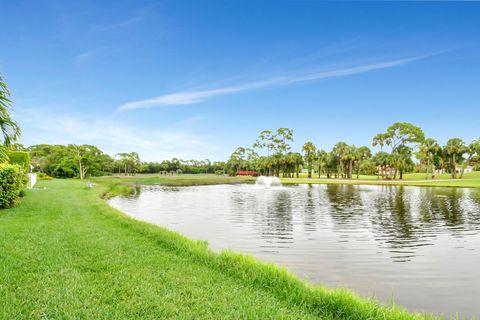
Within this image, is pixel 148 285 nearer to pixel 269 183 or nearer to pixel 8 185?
pixel 8 185

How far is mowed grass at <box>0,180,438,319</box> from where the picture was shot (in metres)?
4.70

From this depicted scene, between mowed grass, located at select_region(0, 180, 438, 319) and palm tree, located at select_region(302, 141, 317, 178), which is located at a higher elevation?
palm tree, located at select_region(302, 141, 317, 178)

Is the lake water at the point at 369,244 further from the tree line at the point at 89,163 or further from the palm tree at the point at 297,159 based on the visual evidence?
the palm tree at the point at 297,159

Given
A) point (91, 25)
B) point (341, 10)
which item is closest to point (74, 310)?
point (91, 25)

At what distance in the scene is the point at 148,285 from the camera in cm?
568

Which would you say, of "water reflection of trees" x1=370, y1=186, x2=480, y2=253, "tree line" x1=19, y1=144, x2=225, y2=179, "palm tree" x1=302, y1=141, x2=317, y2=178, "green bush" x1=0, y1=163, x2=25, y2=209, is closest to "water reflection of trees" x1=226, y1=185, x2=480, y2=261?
"water reflection of trees" x1=370, y1=186, x2=480, y2=253

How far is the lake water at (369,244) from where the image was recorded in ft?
24.2

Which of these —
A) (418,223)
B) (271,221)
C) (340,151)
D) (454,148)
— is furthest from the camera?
(340,151)

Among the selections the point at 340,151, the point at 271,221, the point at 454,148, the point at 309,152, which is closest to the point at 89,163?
the point at 309,152

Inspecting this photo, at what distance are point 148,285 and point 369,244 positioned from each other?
8.75 metres

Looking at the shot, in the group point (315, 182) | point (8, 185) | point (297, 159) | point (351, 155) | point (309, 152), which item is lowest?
point (315, 182)

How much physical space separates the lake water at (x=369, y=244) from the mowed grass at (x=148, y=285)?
2.15m

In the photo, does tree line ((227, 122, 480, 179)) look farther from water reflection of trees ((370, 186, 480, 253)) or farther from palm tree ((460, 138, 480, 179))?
water reflection of trees ((370, 186, 480, 253))

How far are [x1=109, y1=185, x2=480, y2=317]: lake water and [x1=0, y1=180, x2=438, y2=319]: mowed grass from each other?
215cm
